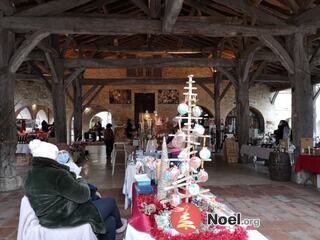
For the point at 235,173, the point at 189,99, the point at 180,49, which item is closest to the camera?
the point at 189,99

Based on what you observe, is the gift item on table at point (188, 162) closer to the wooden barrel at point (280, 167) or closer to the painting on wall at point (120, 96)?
the wooden barrel at point (280, 167)

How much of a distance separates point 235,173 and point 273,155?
1.25 m

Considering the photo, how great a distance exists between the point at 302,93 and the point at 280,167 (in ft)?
5.53

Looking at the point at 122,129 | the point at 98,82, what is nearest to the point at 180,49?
the point at 98,82

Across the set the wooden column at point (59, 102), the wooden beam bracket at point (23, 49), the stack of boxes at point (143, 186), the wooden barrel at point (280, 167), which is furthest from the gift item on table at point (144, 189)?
the wooden column at point (59, 102)

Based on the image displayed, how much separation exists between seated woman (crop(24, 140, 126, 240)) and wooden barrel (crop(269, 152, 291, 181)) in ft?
19.6


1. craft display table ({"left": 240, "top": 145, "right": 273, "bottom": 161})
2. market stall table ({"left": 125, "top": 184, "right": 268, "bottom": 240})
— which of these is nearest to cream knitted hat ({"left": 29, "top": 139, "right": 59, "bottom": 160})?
market stall table ({"left": 125, "top": 184, "right": 268, "bottom": 240})

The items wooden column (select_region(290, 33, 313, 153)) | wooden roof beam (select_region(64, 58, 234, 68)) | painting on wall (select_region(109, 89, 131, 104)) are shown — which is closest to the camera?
wooden column (select_region(290, 33, 313, 153))

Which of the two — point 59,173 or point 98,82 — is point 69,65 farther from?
point 59,173

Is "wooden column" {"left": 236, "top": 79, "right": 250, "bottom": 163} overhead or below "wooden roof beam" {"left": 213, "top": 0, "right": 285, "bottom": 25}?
below

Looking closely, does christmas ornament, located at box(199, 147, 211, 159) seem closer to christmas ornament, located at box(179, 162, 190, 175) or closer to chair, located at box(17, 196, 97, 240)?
christmas ornament, located at box(179, 162, 190, 175)

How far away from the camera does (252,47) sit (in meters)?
10.1

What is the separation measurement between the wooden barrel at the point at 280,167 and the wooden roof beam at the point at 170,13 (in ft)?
12.1

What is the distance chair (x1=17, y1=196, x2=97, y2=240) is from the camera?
2518mm
